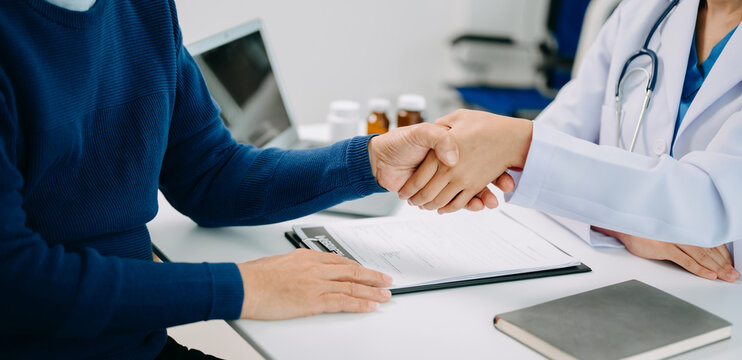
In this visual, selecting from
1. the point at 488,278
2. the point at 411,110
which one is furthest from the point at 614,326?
the point at 411,110

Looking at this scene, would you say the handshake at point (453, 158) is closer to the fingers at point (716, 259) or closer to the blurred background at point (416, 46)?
the fingers at point (716, 259)

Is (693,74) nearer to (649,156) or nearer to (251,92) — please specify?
(649,156)

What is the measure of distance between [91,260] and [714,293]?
0.89 m

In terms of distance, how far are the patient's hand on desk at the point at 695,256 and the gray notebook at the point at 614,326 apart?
165 millimetres

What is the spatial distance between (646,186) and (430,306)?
0.40 metres

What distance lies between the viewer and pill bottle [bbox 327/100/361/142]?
1.48 metres

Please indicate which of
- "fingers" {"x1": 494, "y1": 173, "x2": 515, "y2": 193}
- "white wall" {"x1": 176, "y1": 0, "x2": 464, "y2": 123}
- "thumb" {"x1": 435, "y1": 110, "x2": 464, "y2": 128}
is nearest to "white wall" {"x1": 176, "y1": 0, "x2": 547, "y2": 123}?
"white wall" {"x1": 176, "y1": 0, "x2": 464, "y2": 123}

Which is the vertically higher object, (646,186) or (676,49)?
(676,49)

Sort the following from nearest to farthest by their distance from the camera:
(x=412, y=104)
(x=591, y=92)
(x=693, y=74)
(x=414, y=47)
A: (x=693, y=74) → (x=591, y=92) → (x=412, y=104) → (x=414, y=47)

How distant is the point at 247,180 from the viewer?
1001 millimetres

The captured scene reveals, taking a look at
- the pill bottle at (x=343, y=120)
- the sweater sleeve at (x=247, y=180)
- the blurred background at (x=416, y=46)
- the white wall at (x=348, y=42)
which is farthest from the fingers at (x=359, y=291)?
the white wall at (x=348, y=42)

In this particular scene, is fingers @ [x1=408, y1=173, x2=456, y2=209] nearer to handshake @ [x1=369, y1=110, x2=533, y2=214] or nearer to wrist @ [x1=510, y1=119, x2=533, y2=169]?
handshake @ [x1=369, y1=110, x2=533, y2=214]

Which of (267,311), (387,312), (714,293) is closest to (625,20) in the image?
(714,293)

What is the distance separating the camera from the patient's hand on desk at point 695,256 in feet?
3.14
